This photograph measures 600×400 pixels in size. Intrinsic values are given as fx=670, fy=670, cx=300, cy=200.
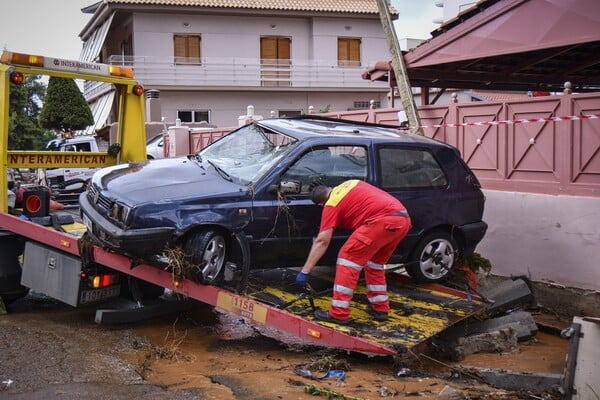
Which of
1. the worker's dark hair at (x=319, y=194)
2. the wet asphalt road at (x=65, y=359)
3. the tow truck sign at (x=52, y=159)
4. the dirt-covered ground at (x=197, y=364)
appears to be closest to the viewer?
the wet asphalt road at (x=65, y=359)

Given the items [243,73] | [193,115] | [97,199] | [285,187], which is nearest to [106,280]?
[97,199]

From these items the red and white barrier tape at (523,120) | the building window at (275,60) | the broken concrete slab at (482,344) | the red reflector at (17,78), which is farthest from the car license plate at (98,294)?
the building window at (275,60)

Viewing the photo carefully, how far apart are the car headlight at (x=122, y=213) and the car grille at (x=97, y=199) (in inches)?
3.6

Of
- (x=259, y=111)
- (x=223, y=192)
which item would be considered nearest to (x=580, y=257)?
(x=223, y=192)

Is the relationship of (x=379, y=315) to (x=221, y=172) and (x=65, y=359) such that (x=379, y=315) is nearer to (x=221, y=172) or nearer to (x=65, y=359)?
(x=221, y=172)

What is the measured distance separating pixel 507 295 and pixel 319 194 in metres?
2.75

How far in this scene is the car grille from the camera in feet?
19.4

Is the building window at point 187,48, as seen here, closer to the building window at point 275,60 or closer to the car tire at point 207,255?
the building window at point 275,60

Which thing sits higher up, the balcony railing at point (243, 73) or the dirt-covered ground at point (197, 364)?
the balcony railing at point (243, 73)

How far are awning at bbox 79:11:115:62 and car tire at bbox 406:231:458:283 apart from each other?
23666mm

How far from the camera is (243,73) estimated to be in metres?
29.8

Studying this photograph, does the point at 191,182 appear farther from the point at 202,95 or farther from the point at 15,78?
the point at 202,95

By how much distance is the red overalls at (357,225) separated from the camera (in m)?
5.76

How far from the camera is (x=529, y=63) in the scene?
12.7 m
